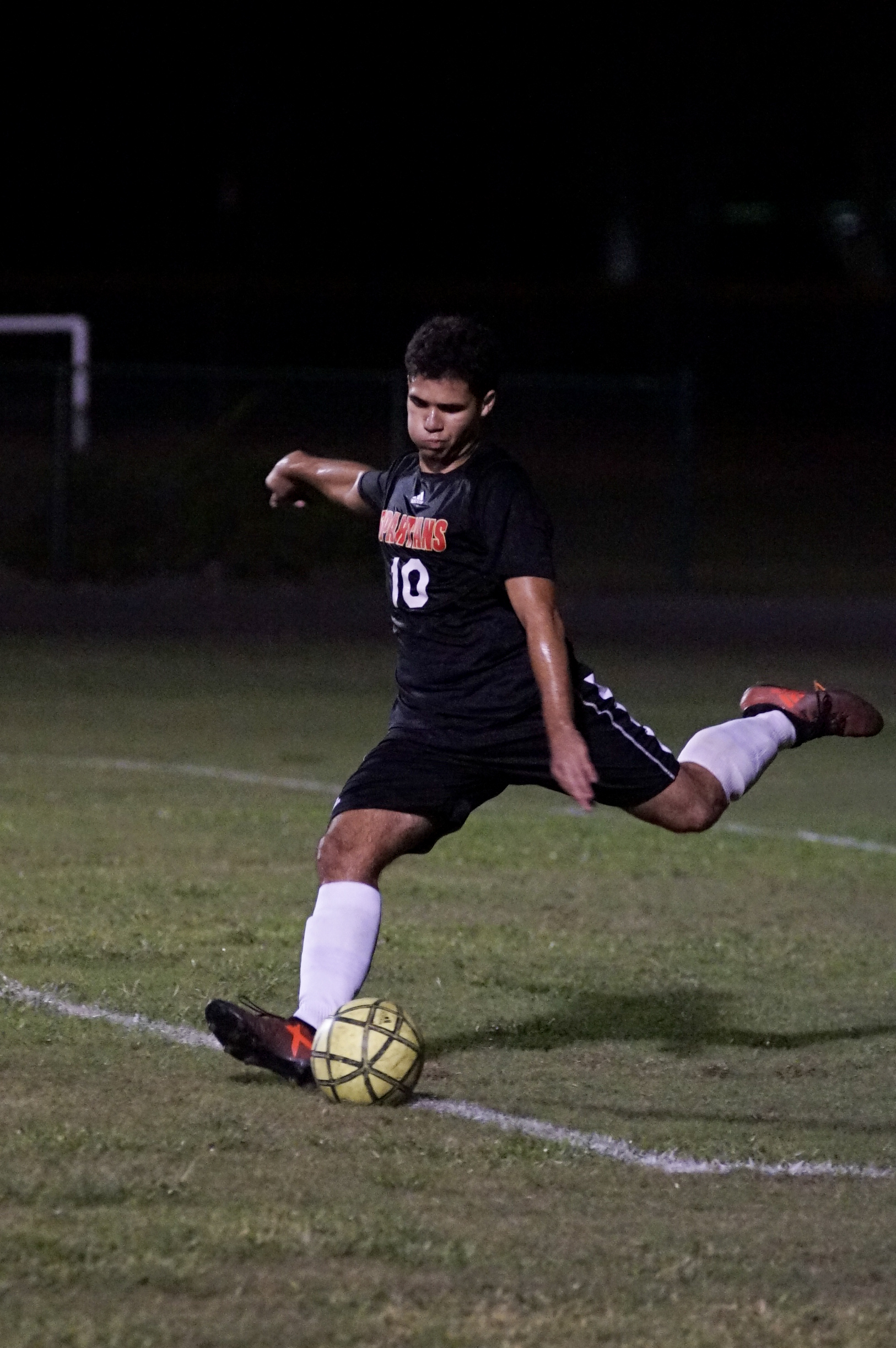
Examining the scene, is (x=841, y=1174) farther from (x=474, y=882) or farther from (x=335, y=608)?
(x=335, y=608)

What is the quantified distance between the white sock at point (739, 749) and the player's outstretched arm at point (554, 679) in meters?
0.73

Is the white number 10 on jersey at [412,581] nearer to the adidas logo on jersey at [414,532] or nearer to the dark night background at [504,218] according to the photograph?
the adidas logo on jersey at [414,532]

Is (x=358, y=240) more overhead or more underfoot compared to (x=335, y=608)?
more overhead

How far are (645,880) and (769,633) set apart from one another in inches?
463

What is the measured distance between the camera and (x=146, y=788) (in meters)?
11.0

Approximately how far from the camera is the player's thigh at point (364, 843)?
580cm

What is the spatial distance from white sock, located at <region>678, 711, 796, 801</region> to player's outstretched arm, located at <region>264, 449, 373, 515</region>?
1.20 metres

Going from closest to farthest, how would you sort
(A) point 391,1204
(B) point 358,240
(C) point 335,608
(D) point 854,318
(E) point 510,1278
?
(E) point 510,1278
(A) point 391,1204
(C) point 335,608
(D) point 854,318
(B) point 358,240

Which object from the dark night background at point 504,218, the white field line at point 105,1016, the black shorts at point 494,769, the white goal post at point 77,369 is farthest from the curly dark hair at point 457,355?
the dark night background at point 504,218

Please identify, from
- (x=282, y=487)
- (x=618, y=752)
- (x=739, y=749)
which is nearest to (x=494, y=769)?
(x=618, y=752)

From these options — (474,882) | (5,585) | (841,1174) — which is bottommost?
(5,585)

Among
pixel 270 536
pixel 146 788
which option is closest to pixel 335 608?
pixel 270 536

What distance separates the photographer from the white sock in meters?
6.21

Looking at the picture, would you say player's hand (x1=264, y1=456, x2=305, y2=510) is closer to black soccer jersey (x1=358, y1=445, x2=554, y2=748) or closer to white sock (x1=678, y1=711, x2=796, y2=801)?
black soccer jersey (x1=358, y1=445, x2=554, y2=748)
